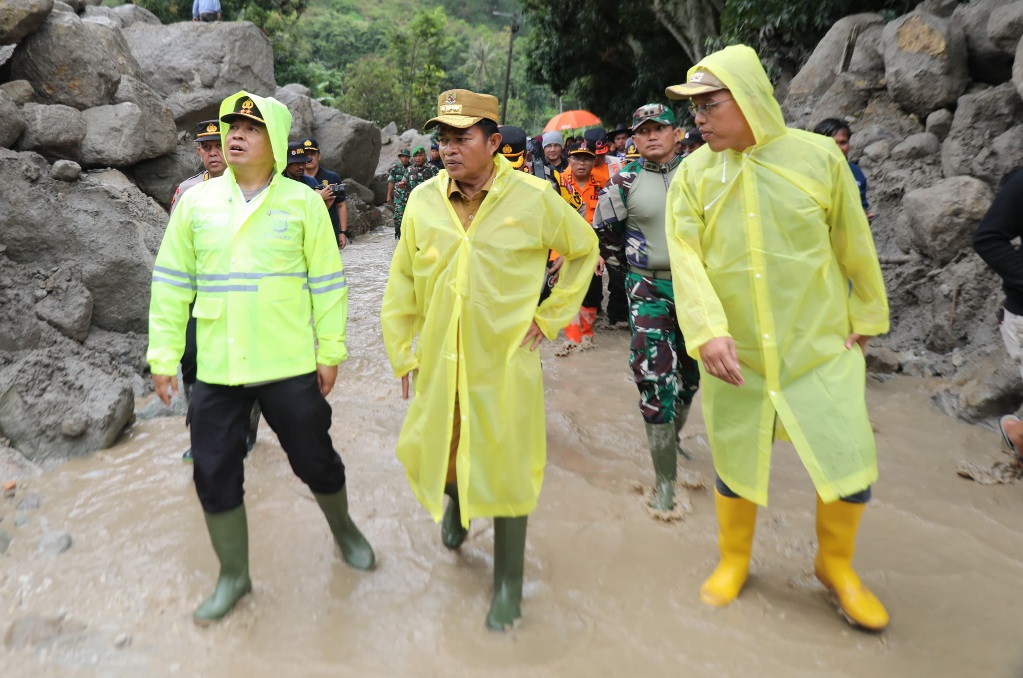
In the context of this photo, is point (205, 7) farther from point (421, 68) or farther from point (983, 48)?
point (421, 68)

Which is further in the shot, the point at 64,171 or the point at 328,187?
the point at 328,187

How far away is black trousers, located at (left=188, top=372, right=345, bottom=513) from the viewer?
2.66 meters

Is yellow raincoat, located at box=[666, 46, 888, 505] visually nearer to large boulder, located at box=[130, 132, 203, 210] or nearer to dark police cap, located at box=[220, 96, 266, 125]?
dark police cap, located at box=[220, 96, 266, 125]

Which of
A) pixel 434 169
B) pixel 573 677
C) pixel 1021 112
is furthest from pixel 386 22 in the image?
pixel 573 677

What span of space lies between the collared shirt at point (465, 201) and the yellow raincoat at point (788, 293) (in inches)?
30.6

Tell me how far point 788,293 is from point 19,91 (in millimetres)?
7023

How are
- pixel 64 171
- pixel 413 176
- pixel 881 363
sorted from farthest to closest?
pixel 413 176, pixel 881 363, pixel 64 171

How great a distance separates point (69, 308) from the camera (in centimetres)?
500

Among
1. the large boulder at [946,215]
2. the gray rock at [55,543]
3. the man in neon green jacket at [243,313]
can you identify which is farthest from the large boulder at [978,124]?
the gray rock at [55,543]

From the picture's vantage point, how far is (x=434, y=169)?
9836mm

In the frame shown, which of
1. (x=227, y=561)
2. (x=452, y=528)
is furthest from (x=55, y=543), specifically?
(x=452, y=528)

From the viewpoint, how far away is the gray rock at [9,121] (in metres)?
5.73

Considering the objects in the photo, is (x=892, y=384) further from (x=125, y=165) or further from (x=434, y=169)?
(x=125, y=165)

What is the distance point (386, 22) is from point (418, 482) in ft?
182
